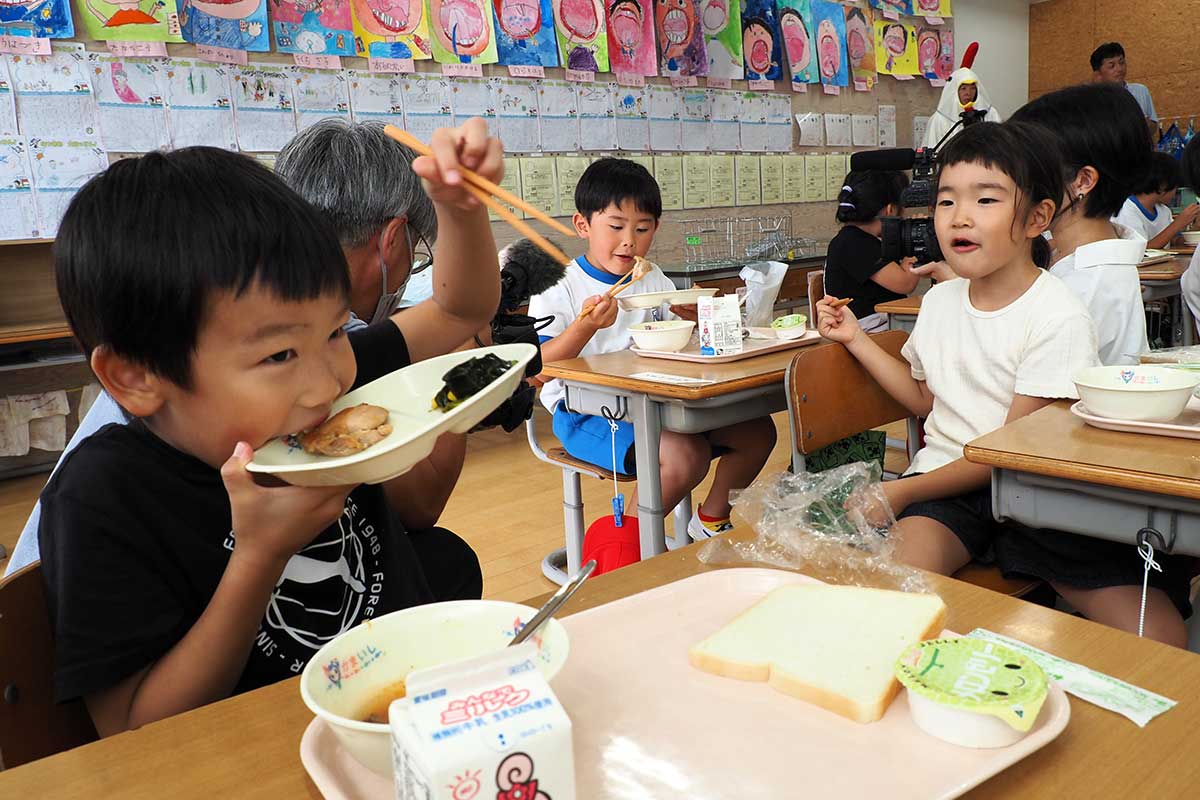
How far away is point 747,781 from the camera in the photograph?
Result: 0.53 m

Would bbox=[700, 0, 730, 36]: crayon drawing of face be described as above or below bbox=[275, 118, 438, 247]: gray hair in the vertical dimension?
above

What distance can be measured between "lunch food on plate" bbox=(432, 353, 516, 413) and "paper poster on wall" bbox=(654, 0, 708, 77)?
4.88m

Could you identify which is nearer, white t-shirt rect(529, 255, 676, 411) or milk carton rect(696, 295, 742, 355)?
milk carton rect(696, 295, 742, 355)

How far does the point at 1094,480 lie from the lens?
1.09 meters

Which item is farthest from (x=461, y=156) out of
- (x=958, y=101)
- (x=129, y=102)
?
(x=958, y=101)

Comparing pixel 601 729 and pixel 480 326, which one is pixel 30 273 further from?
pixel 601 729

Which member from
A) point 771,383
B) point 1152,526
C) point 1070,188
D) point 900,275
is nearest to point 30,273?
point 771,383

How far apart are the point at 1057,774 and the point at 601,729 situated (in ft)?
0.93

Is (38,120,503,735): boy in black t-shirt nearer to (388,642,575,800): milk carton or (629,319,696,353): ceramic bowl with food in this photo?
(388,642,575,800): milk carton

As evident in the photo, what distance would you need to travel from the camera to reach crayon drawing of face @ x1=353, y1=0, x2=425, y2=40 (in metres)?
4.12

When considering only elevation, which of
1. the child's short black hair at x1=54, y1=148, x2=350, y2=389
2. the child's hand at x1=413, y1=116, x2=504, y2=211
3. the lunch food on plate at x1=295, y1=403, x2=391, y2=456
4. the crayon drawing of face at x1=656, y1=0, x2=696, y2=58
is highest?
the crayon drawing of face at x1=656, y1=0, x2=696, y2=58

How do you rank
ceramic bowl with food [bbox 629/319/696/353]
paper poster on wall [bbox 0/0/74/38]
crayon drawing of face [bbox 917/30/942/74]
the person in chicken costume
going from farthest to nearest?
crayon drawing of face [bbox 917/30/942/74] → the person in chicken costume → paper poster on wall [bbox 0/0/74/38] → ceramic bowl with food [bbox 629/319/696/353]

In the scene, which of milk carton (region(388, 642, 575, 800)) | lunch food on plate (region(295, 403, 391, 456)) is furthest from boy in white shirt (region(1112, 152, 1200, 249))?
milk carton (region(388, 642, 575, 800))

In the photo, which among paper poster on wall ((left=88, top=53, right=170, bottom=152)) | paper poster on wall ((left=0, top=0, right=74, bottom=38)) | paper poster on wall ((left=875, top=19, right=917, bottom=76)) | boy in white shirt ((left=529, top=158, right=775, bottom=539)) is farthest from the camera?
paper poster on wall ((left=875, top=19, right=917, bottom=76))
